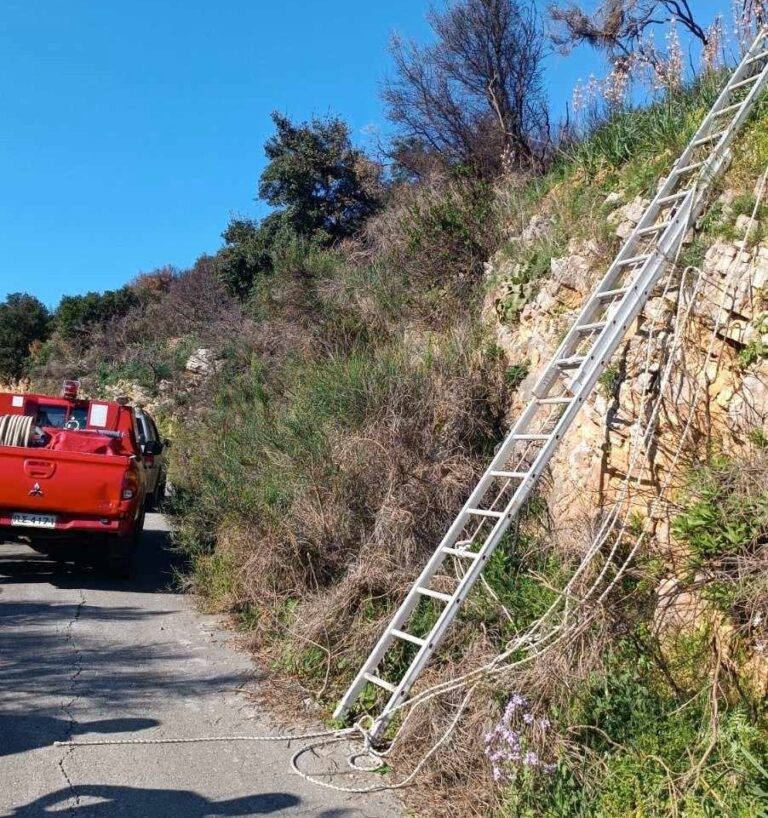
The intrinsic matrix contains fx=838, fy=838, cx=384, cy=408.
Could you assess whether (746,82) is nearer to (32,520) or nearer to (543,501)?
(543,501)

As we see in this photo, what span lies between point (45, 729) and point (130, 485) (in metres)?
4.27

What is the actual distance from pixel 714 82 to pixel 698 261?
320 cm

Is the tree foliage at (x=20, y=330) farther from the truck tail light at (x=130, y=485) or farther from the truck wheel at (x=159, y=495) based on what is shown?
the truck tail light at (x=130, y=485)

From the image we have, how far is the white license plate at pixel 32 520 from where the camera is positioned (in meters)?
9.26

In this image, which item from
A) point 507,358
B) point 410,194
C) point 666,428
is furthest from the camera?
point 410,194

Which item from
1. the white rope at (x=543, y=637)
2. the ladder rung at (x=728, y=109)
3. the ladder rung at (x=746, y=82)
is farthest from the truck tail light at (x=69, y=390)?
the ladder rung at (x=746, y=82)

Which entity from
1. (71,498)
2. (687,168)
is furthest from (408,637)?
(71,498)

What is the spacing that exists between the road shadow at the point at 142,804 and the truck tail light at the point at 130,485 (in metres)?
4.95

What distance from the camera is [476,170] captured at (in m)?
13.1

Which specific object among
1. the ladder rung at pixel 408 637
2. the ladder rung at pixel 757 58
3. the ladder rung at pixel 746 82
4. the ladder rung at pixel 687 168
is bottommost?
the ladder rung at pixel 408 637

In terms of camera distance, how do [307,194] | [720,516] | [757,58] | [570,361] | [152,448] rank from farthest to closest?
1. [307,194]
2. [152,448]
3. [757,58]
4. [570,361]
5. [720,516]

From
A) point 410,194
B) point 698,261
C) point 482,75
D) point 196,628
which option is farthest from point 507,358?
point 482,75

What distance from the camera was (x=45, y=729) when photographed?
18.1 feet

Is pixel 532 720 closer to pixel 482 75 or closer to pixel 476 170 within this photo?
pixel 476 170
